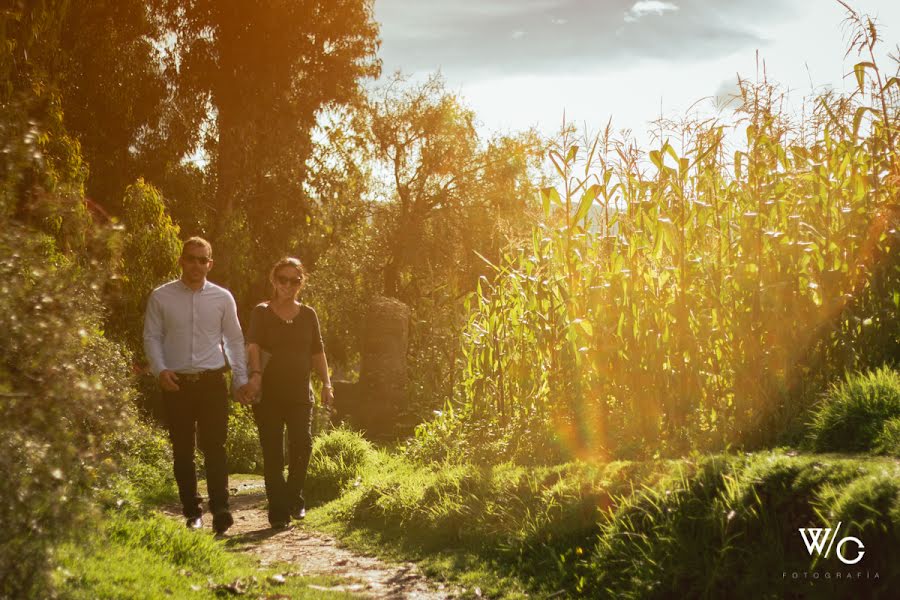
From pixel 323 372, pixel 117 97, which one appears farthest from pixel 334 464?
pixel 117 97

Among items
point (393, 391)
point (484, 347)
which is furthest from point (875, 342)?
point (393, 391)

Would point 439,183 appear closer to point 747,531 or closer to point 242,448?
point 242,448

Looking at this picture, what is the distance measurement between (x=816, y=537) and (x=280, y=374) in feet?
15.6

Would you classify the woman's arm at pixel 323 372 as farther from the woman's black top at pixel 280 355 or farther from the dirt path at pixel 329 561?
the dirt path at pixel 329 561

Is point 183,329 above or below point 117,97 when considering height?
below

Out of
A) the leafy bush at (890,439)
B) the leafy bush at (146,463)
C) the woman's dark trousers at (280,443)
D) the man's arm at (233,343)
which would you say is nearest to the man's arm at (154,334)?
the man's arm at (233,343)

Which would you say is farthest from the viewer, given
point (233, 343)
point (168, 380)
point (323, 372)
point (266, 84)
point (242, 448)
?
point (266, 84)

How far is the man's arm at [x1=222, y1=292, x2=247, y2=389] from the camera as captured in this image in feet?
22.8

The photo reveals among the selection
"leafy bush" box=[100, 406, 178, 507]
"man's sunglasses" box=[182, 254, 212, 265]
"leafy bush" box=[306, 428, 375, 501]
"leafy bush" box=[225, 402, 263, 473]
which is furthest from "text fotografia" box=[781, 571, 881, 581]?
"leafy bush" box=[225, 402, 263, 473]

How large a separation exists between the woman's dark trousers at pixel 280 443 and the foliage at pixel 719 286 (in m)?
2.20

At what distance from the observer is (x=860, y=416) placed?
4.97 m

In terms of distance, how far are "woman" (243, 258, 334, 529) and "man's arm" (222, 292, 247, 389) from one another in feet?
0.70

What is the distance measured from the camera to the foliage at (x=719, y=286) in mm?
5914

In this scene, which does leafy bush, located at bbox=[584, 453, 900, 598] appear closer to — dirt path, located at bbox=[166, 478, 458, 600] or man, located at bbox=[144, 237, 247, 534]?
dirt path, located at bbox=[166, 478, 458, 600]
